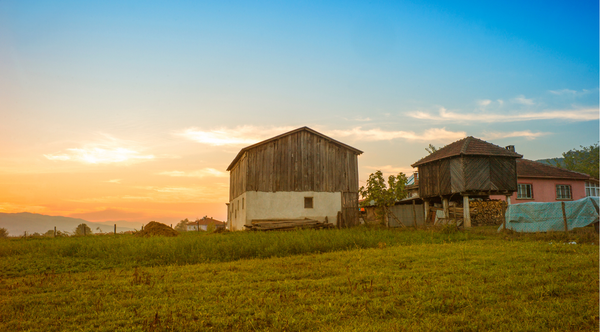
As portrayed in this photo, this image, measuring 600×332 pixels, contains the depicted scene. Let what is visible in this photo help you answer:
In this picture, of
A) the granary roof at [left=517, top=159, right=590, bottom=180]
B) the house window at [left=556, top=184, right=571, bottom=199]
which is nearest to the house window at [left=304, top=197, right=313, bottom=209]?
the granary roof at [left=517, top=159, right=590, bottom=180]

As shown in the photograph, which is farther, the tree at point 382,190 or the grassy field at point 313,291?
the tree at point 382,190

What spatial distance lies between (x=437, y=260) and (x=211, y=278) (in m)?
6.98

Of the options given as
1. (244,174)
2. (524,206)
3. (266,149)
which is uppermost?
(266,149)

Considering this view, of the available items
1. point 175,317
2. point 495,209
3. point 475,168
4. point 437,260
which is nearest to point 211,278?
point 175,317

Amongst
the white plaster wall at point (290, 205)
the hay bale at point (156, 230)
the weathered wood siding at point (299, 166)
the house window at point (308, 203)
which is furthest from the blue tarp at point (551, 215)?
the hay bale at point (156, 230)

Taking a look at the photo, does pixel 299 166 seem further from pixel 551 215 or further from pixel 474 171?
pixel 551 215

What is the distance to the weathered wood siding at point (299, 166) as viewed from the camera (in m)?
28.8

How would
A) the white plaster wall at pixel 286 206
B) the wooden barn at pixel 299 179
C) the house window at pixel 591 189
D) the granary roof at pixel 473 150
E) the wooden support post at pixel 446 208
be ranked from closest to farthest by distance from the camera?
the white plaster wall at pixel 286 206 < the wooden barn at pixel 299 179 < the granary roof at pixel 473 150 < the wooden support post at pixel 446 208 < the house window at pixel 591 189

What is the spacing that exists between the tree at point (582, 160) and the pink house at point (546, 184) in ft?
62.5

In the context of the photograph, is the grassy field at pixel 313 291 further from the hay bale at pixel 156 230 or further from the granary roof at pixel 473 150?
the granary roof at pixel 473 150

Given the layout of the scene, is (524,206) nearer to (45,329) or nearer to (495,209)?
(495,209)

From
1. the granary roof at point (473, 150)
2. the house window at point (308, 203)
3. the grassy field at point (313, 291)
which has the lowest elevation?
the grassy field at point (313, 291)

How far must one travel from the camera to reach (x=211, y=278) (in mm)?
10453

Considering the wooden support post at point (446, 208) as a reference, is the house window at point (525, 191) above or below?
above
